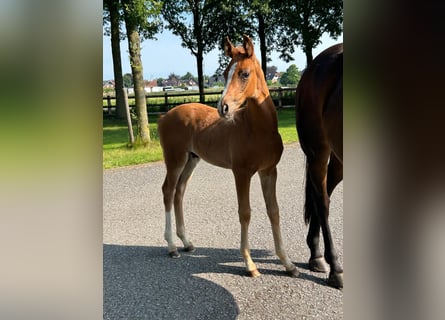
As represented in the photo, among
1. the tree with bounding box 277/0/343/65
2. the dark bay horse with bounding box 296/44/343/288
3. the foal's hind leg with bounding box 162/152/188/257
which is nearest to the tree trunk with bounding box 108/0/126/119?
the tree with bounding box 277/0/343/65

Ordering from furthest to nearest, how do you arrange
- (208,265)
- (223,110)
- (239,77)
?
(208,265) → (239,77) → (223,110)

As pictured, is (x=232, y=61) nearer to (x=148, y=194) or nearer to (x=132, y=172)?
(x=148, y=194)

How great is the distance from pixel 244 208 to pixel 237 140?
0.47 meters

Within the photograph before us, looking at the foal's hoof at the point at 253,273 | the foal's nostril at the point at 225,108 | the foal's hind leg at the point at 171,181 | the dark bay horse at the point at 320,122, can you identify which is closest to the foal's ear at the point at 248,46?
the foal's nostril at the point at 225,108

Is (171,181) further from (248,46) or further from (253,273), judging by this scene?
(248,46)

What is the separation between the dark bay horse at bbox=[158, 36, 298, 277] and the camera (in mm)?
2418

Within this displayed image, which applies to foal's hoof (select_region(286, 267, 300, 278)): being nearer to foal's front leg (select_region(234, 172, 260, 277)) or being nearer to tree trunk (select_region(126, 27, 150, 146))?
foal's front leg (select_region(234, 172, 260, 277))

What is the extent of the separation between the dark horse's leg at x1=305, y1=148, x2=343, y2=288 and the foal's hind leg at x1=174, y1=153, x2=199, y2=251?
3.21 feet

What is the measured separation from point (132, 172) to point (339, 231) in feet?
11.8

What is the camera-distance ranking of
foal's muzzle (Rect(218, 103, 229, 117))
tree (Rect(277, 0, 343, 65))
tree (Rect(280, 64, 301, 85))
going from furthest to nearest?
tree (Rect(277, 0, 343, 65)), tree (Rect(280, 64, 301, 85)), foal's muzzle (Rect(218, 103, 229, 117))

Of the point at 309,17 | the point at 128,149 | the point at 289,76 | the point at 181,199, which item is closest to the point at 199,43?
the point at 309,17

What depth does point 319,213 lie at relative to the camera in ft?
9.30
